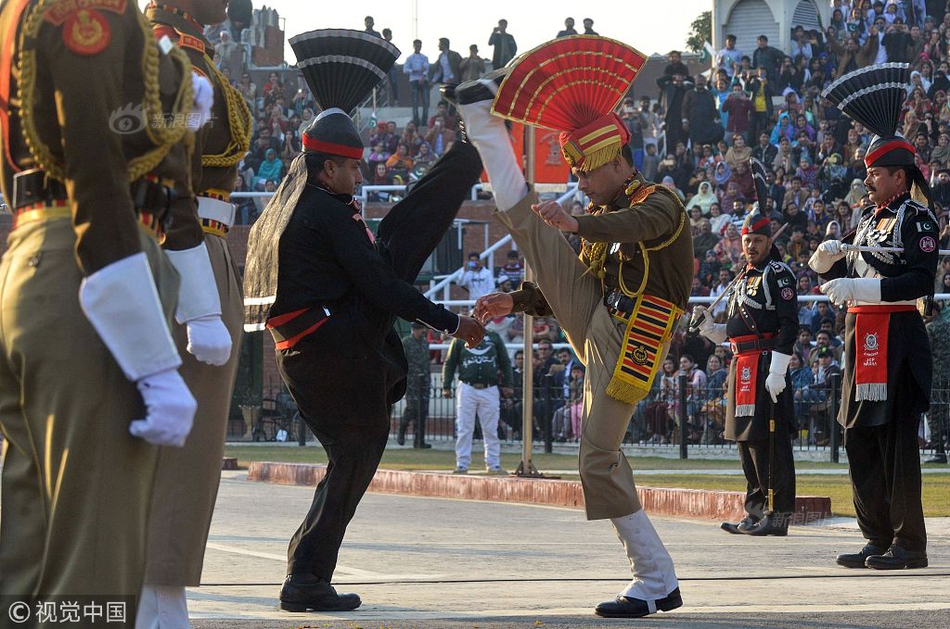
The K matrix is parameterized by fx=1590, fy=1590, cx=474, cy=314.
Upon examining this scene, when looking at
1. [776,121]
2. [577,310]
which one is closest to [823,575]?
[577,310]

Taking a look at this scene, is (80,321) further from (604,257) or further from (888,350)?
(888,350)

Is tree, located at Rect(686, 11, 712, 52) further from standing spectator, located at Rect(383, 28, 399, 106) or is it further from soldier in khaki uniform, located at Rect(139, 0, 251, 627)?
soldier in khaki uniform, located at Rect(139, 0, 251, 627)

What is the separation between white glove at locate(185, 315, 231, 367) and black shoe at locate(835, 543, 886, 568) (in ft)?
16.2

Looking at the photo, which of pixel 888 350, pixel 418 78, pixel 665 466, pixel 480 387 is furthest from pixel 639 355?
pixel 418 78

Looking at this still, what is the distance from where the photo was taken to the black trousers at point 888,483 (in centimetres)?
833

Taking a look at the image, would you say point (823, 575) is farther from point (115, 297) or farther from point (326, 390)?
point (115, 297)

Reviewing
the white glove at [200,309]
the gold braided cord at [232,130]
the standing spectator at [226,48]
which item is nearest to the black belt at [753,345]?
the gold braided cord at [232,130]

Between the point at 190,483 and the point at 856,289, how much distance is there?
4.54 meters

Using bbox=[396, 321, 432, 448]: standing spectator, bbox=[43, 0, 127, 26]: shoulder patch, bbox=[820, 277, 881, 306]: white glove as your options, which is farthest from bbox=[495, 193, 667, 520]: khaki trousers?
bbox=[396, 321, 432, 448]: standing spectator

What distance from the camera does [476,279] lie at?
1128 inches

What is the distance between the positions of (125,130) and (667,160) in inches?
1052

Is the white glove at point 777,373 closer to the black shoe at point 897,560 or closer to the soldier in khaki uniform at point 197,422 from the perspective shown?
the black shoe at point 897,560

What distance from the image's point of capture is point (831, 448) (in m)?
20.0

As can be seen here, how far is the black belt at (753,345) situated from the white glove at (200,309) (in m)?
7.06
